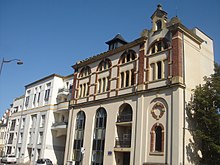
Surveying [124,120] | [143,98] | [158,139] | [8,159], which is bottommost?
[8,159]

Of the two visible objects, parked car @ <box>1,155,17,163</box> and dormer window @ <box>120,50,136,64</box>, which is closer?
dormer window @ <box>120,50,136,64</box>

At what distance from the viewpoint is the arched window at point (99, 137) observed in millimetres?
29812

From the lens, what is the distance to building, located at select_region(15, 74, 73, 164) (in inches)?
1602

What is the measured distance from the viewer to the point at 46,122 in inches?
1651

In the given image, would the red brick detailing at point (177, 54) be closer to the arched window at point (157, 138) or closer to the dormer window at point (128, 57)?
the arched window at point (157, 138)

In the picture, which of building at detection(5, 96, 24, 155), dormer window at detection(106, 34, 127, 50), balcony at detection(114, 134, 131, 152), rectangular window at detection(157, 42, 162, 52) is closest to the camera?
balcony at detection(114, 134, 131, 152)

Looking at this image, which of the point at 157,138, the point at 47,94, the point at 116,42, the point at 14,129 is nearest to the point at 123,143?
the point at 157,138

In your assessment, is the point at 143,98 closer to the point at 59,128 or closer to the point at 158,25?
the point at 158,25

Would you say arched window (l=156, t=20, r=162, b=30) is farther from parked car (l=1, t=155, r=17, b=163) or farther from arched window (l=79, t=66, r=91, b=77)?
parked car (l=1, t=155, r=17, b=163)

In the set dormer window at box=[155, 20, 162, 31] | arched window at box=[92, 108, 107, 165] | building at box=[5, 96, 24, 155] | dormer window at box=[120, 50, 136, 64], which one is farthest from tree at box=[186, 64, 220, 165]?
building at box=[5, 96, 24, 155]

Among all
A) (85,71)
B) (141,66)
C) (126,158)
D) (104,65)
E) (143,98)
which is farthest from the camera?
(85,71)

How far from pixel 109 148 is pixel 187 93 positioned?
35.1ft

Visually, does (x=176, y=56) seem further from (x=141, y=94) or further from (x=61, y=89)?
(x=61, y=89)

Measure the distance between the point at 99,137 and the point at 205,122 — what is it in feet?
42.9
